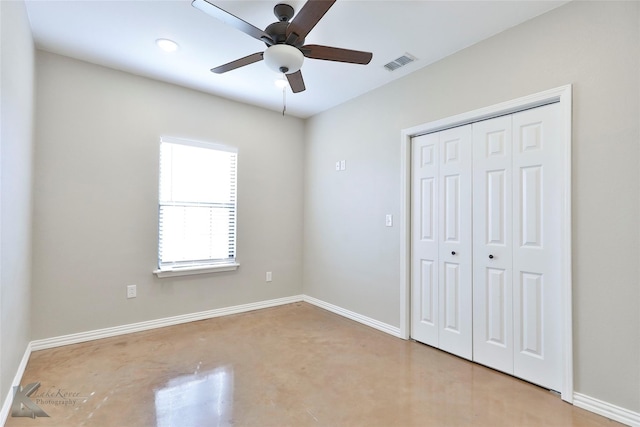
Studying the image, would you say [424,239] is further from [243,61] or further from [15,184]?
[15,184]

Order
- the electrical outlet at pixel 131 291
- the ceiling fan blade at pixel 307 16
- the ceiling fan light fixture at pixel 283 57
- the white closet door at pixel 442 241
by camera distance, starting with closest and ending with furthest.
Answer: the ceiling fan blade at pixel 307 16
the ceiling fan light fixture at pixel 283 57
the white closet door at pixel 442 241
the electrical outlet at pixel 131 291

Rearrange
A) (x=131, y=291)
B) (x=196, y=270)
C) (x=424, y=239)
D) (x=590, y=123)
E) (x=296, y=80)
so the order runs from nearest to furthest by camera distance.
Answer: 1. (x=590, y=123)
2. (x=296, y=80)
3. (x=424, y=239)
4. (x=131, y=291)
5. (x=196, y=270)

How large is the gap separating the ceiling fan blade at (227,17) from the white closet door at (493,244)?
190cm

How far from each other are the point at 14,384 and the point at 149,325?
1286 millimetres

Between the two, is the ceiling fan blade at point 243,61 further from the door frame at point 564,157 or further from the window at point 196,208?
the door frame at point 564,157

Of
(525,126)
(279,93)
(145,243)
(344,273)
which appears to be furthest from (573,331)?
(145,243)

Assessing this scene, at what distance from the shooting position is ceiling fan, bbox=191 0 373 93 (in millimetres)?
1805

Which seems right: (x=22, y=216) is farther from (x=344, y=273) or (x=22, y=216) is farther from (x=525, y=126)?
(x=525, y=126)

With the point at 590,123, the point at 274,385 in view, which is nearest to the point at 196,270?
the point at 274,385

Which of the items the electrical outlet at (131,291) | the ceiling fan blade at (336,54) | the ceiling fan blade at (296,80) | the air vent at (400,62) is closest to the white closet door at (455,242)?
the air vent at (400,62)

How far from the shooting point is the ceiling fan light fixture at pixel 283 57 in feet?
6.65

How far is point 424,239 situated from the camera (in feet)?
10.2

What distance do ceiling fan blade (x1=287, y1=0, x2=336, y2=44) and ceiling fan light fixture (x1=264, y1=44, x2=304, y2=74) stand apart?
0.29 feet

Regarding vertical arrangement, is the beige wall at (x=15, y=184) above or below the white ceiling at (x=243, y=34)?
below
